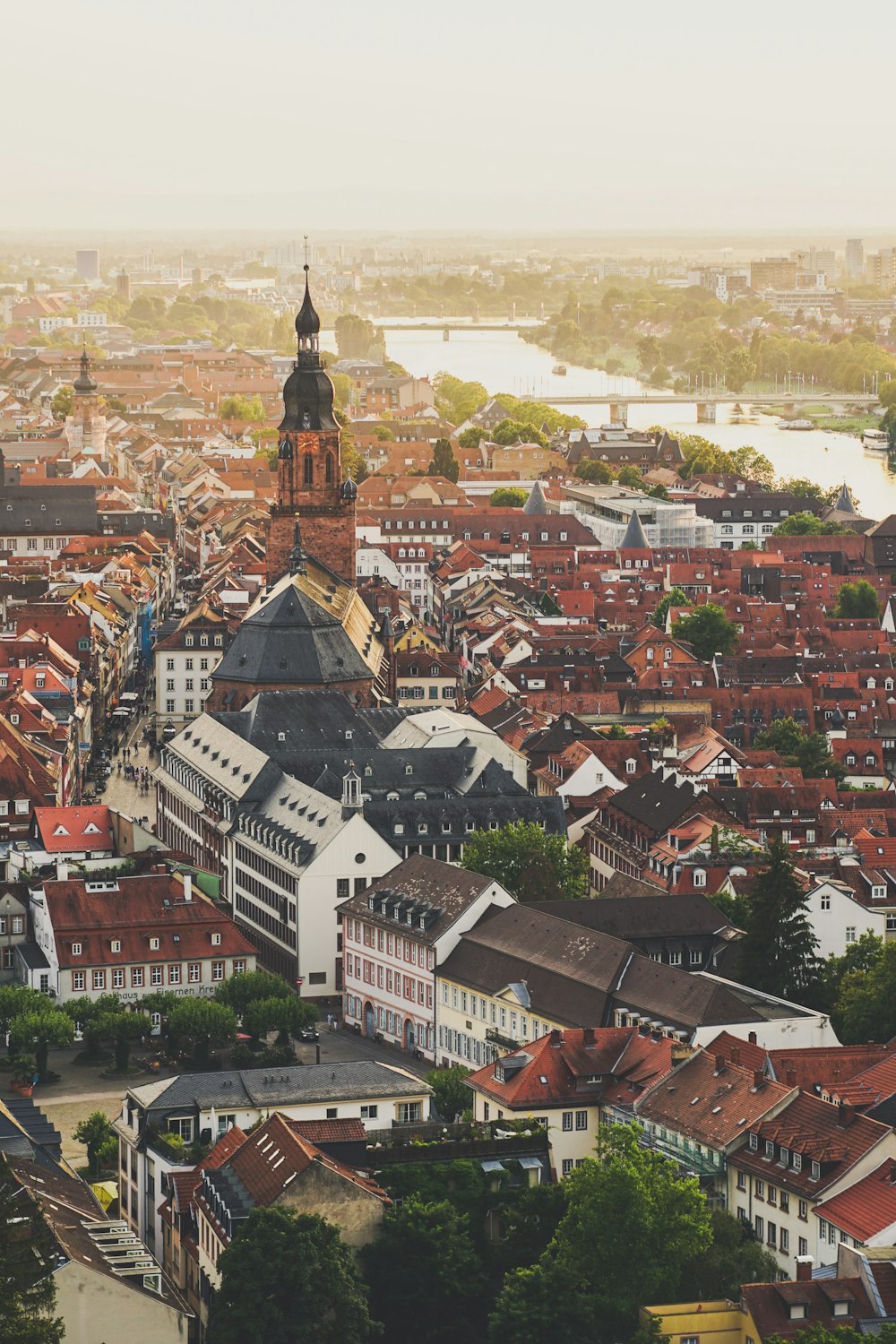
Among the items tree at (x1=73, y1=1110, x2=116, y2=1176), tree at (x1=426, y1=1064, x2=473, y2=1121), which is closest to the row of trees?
tree at (x1=426, y1=1064, x2=473, y2=1121)

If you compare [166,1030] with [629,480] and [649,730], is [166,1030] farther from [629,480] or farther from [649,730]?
[629,480]

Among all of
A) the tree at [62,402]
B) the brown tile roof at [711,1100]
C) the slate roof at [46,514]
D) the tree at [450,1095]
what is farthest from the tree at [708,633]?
the tree at [62,402]

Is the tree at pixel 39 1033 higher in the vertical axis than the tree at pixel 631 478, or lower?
higher

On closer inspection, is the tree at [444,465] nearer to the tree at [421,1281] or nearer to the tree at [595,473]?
the tree at [595,473]

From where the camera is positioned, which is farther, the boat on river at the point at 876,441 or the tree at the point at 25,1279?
the boat on river at the point at 876,441

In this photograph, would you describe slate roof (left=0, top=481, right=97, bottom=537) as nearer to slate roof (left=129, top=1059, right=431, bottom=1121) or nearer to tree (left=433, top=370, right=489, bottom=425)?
tree (left=433, top=370, right=489, bottom=425)
